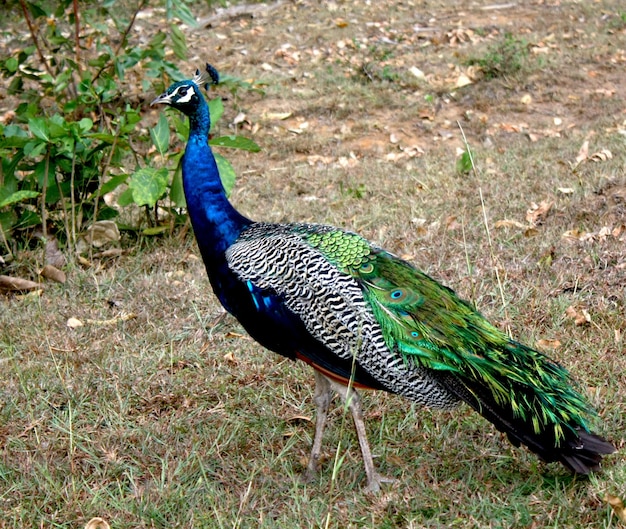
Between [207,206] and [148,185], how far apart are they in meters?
1.31

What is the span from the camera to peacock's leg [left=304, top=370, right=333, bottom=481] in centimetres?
270

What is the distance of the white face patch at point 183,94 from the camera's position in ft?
9.91

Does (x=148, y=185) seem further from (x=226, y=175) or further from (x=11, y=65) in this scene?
(x=11, y=65)

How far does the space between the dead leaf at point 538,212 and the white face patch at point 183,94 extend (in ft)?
6.86

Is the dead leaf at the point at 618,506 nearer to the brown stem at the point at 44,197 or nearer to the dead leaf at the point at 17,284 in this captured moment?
the dead leaf at the point at 17,284

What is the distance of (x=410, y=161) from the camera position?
5625mm

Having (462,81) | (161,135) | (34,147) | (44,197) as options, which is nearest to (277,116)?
(462,81)

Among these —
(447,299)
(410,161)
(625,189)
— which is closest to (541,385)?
(447,299)

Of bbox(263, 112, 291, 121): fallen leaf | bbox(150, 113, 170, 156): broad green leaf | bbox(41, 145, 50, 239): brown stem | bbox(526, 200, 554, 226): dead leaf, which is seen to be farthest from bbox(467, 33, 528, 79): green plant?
bbox(41, 145, 50, 239): brown stem

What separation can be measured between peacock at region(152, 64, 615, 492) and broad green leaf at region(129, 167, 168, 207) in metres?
1.34

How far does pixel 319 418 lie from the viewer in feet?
9.00

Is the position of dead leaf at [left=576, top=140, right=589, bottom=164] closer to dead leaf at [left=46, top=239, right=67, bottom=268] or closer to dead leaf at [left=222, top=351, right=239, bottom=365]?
dead leaf at [left=222, top=351, right=239, bottom=365]

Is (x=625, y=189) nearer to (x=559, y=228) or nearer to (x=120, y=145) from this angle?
(x=559, y=228)

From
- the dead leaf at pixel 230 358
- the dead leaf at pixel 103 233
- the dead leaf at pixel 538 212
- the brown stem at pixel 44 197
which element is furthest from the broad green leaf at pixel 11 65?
the dead leaf at pixel 538 212
